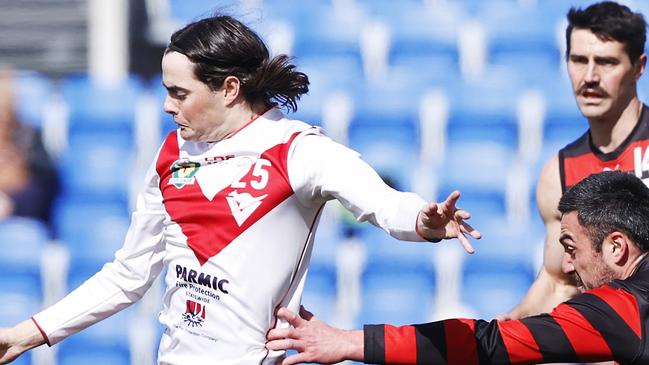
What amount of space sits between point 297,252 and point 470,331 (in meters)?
0.50

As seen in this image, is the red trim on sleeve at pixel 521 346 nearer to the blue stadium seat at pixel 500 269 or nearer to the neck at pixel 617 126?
the neck at pixel 617 126

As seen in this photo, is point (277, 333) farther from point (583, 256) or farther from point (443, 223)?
point (583, 256)

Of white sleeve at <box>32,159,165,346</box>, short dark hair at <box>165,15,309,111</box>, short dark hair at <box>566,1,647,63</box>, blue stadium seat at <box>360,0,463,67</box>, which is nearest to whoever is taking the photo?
short dark hair at <box>165,15,309,111</box>

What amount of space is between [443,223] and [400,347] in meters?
0.39

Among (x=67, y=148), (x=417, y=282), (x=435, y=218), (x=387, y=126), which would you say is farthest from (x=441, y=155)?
(x=435, y=218)

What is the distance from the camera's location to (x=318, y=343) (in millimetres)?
2844

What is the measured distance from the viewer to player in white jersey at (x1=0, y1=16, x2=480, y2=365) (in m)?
3.00

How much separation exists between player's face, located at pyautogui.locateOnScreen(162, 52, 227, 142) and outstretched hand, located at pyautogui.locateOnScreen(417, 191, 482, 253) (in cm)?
73

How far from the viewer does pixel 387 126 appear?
7590 millimetres

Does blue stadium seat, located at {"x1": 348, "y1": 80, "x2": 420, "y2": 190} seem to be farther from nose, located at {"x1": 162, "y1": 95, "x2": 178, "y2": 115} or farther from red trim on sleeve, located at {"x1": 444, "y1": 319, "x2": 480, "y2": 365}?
red trim on sleeve, located at {"x1": 444, "y1": 319, "x2": 480, "y2": 365}

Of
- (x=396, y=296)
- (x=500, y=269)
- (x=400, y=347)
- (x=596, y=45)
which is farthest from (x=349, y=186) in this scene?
(x=500, y=269)

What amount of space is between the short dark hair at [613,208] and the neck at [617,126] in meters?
1.17

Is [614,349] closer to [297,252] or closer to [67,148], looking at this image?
[297,252]

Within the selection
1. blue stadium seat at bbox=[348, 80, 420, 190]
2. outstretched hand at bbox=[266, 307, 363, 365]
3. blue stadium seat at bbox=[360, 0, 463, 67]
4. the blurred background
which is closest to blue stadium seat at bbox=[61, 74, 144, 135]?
the blurred background
